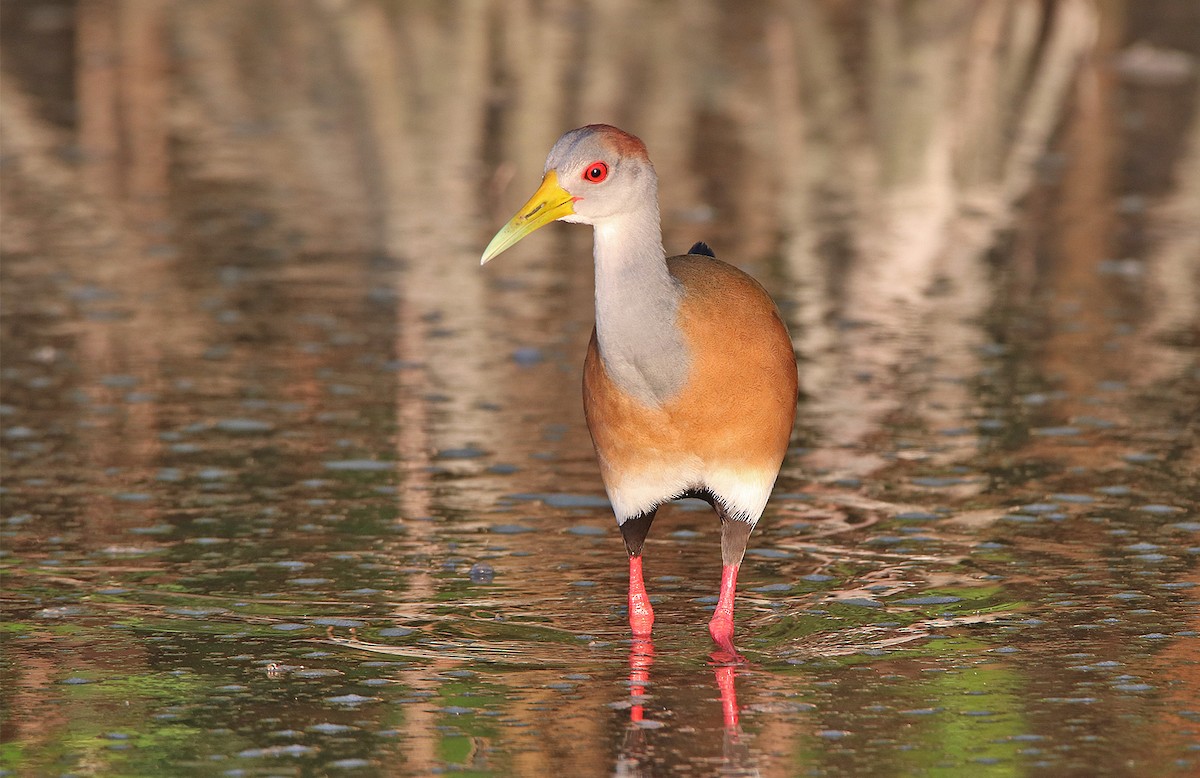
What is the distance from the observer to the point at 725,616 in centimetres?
752

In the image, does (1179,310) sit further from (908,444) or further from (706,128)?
(706,128)

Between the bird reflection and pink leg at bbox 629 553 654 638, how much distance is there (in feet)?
0.31

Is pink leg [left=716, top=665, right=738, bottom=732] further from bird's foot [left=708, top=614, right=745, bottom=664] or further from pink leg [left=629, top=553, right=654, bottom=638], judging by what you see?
pink leg [left=629, top=553, right=654, bottom=638]

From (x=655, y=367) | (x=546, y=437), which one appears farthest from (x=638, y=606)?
(x=546, y=437)

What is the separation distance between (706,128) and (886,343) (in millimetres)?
7564

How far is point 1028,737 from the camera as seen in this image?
6496 millimetres

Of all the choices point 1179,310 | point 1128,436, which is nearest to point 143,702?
point 1128,436

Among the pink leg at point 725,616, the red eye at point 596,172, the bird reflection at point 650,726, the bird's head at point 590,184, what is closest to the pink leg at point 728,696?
the bird reflection at point 650,726

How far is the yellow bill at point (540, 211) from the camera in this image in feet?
24.2

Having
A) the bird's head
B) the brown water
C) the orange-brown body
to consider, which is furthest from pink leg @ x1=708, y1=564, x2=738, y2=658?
the bird's head

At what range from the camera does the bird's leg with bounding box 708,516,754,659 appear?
24.5 feet

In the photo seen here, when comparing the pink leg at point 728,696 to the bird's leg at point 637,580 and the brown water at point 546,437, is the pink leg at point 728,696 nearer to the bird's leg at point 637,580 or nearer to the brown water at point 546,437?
the brown water at point 546,437

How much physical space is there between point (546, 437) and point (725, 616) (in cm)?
302

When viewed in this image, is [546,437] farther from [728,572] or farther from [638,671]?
[638,671]
